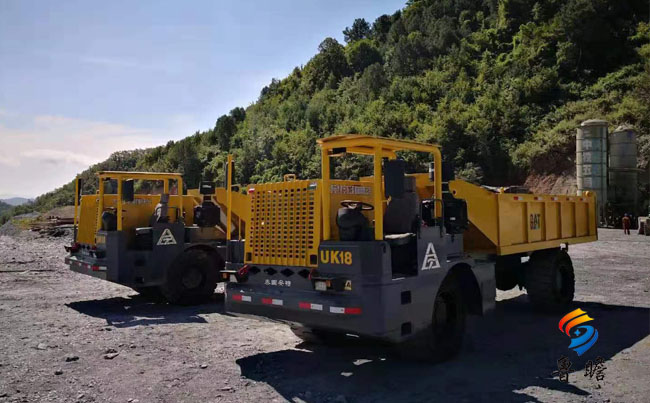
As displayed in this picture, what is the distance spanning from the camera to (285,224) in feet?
20.0

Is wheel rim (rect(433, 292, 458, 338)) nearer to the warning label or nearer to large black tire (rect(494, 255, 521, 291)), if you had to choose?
the warning label

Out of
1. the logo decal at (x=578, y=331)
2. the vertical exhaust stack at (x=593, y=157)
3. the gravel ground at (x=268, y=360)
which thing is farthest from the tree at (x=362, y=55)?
the logo decal at (x=578, y=331)

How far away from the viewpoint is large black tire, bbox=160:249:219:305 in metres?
10.4

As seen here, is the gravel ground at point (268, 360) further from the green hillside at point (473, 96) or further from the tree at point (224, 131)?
the tree at point (224, 131)

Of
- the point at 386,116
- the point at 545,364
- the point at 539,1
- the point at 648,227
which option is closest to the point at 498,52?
the point at 539,1

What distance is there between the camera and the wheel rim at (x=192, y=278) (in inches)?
417

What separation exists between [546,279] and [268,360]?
5201mm

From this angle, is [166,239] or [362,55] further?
[362,55]

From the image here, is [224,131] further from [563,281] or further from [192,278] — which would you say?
[563,281]

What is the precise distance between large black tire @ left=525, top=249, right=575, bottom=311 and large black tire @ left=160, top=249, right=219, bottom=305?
5937 mm

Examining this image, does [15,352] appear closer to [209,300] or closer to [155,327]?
[155,327]

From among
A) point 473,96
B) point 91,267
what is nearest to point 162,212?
point 91,267

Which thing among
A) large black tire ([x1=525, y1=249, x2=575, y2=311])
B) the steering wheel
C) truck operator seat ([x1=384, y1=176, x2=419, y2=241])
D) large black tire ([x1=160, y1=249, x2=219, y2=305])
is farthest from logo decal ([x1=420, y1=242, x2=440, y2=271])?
large black tire ([x1=160, y1=249, x2=219, y2=305])

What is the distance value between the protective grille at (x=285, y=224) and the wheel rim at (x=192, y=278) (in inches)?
181
